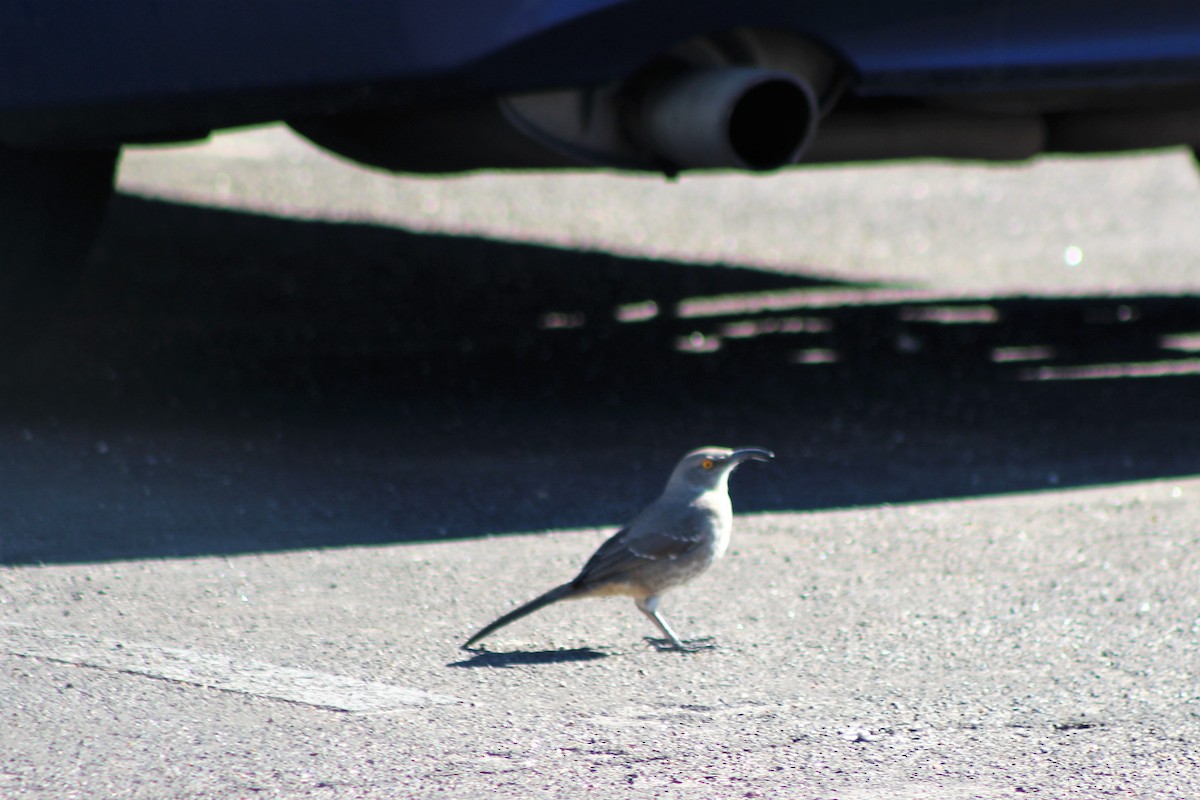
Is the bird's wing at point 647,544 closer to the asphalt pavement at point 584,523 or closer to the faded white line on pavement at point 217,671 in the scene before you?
the asphalt pavement at point 584,523

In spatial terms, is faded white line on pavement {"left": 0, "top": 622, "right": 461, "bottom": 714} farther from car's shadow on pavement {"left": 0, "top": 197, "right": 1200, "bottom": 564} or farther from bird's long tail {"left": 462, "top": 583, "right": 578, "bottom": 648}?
car's shadow on pavement {"left": 0, "top": 197, "right": 1200, "bottom": 564}

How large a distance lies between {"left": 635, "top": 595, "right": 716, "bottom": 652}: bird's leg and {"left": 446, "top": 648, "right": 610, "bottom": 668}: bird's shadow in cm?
12

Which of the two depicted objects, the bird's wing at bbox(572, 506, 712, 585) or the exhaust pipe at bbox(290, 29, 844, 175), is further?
the exhaust pipe at bbox(290, 29, 844, 175)


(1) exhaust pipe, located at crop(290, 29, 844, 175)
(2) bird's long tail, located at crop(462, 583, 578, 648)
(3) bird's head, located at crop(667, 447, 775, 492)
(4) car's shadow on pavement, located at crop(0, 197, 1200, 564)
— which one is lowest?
(4) car's shadow on pavement, located at crop(0, 197, 1200, 564)

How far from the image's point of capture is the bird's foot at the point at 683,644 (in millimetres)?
3553

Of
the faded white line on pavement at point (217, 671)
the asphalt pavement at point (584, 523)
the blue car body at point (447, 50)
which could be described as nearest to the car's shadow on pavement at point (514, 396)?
the asphalt pavement at point (584, 523)

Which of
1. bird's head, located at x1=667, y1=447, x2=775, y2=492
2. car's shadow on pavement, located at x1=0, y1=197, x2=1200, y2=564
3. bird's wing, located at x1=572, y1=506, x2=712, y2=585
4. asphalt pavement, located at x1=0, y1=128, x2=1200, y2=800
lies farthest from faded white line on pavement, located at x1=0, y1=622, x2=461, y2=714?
bird's head, located at x1=667, y1=447, x2=775, y2=492

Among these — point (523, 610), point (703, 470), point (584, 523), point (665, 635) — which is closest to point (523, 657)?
point (523, 610)

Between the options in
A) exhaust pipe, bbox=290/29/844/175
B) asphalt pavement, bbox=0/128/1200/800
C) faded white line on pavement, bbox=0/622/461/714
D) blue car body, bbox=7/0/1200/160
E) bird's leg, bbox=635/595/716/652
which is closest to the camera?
asphalt pavement, bbox=0/128/1200/800

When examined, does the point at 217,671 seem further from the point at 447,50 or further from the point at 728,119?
the point at 728,119

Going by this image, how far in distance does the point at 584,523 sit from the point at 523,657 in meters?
1.00

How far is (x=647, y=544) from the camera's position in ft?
11.7

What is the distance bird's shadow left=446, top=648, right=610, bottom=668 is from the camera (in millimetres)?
3465

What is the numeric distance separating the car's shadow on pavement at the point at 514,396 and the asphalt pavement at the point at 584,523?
21 mm
